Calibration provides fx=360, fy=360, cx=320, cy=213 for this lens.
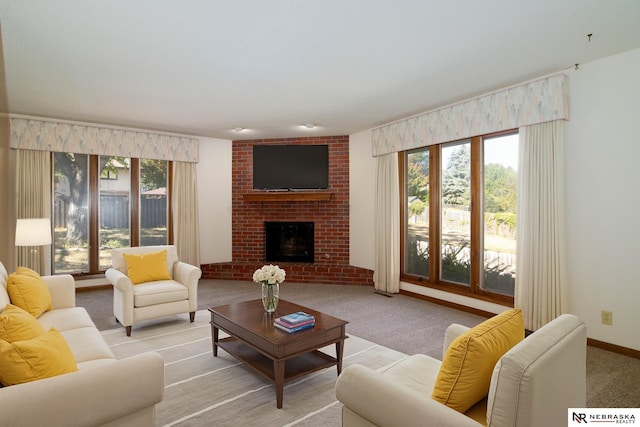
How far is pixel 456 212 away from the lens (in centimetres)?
479

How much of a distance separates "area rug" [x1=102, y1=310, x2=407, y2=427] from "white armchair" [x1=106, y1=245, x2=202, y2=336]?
21cm

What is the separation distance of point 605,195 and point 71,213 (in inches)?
267

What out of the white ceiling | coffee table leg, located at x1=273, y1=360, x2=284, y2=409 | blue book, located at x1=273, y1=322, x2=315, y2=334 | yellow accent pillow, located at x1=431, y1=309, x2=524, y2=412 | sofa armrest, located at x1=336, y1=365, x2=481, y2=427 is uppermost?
the white ceiling

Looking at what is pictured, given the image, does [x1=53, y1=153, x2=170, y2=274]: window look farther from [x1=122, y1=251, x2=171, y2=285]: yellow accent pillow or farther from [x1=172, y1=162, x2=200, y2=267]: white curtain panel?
[x1=122, y1=251, x2=171, y2=285]: yellow accent pillow

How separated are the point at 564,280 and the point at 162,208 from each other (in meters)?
5.89

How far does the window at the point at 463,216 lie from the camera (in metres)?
4.18

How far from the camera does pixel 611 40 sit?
291 cm

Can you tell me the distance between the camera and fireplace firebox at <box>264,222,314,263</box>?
263 inches

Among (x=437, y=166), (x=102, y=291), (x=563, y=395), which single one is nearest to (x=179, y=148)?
(x=102, y=291)

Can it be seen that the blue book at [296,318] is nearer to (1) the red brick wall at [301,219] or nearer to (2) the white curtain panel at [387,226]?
(2) the white curtain panel at [387,226]

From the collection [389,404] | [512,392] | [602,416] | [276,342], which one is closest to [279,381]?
[276,342]

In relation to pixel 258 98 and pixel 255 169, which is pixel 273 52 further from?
pixel 255 169

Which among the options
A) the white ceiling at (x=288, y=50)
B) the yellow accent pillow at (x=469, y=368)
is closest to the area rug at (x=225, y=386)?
the yellow accent pillow at (x=469, y=368)

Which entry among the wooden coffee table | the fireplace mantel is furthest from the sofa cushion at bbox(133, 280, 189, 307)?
the fireplace mantel
